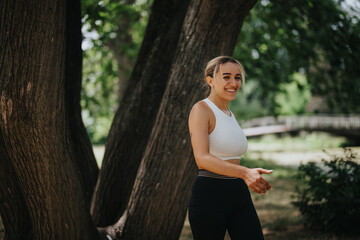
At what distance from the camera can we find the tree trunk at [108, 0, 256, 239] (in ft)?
12.3

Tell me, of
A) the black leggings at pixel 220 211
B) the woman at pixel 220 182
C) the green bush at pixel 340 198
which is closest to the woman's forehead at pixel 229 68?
the woman at pixel 220 182

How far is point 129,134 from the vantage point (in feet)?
16.0

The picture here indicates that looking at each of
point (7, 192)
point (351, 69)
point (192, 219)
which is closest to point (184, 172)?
point (192, 219)

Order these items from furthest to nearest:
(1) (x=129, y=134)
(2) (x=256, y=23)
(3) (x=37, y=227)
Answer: (2) (x=256, y=23)
(1) (x=129, y=134)
(3) (x=37, y=227)

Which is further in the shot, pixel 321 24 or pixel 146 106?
pixel 321 24

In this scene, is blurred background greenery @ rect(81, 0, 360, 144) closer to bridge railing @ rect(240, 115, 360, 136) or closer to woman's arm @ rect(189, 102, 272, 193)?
woman's arm @ rect(189, 102, 272, 193)

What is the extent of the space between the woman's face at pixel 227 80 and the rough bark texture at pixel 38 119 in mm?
1545

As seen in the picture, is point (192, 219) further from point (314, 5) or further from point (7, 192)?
point (314, 5)

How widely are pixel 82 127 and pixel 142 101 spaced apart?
0.88 meters

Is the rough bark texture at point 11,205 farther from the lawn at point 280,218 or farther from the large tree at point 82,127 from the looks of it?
the lawn at point 280,218

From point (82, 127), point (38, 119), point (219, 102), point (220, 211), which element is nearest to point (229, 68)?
point (219, 102)

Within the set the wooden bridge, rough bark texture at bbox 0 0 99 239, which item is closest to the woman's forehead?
rough bark texture at bbox 0 0 99 239

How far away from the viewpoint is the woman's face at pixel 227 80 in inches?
99.3

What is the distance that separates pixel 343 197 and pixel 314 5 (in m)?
3.61
